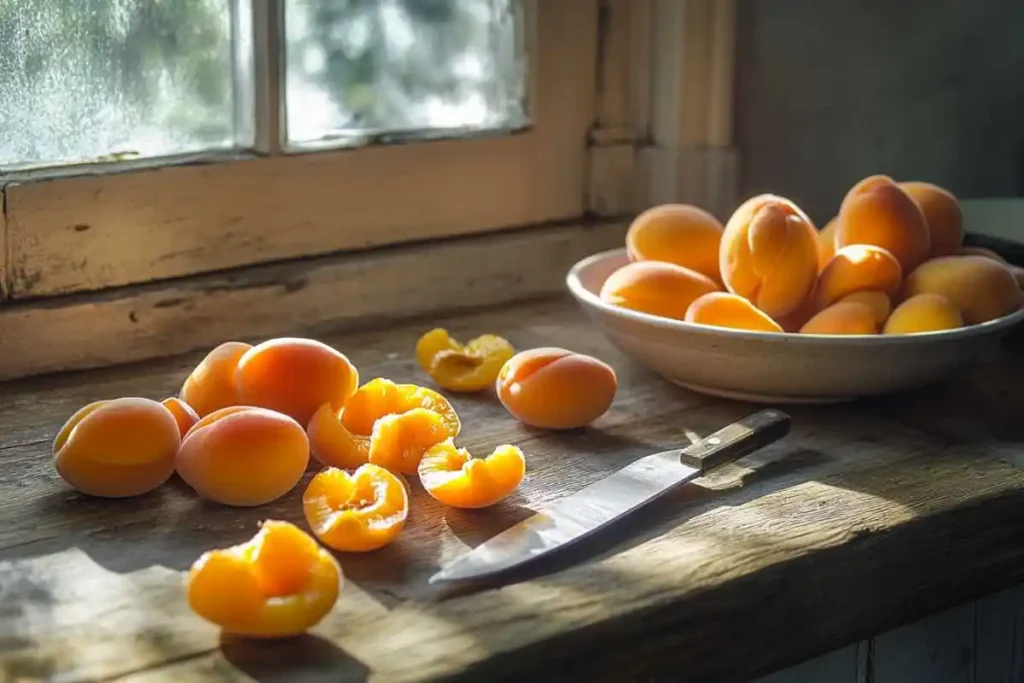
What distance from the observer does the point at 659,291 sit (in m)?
1.01

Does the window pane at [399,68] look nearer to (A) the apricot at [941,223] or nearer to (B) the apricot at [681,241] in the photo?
(B) the apricot at [681,241]

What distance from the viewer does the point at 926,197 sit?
108 centimetres

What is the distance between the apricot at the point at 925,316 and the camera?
3.15 ft

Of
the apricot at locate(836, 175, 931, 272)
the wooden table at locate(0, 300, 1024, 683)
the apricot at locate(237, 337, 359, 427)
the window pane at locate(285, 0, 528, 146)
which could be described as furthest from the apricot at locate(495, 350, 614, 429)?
the window pane at locate(285, 0, 528, 146)

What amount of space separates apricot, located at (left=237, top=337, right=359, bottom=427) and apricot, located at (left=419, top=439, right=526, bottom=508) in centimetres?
9

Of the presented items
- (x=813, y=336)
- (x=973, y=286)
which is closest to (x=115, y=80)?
(x=813, y=336)

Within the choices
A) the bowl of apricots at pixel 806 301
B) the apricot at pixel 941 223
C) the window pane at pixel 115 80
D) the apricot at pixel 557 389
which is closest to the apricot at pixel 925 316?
the bowl of apricots at pixel 806 301

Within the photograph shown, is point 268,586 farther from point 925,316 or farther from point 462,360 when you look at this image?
point 925,316

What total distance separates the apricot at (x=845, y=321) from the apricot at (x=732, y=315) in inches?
1.2

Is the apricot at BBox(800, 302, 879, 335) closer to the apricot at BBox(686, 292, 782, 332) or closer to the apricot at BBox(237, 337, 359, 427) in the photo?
the apricot at BBox(686, 292, 782, 332)

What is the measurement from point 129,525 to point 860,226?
582 millimetres

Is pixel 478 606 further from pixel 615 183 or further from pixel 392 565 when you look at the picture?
pixel 615 183

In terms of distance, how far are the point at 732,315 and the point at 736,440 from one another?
121 mm

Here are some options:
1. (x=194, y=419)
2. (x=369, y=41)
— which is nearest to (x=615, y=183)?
(x=369, y=41)
